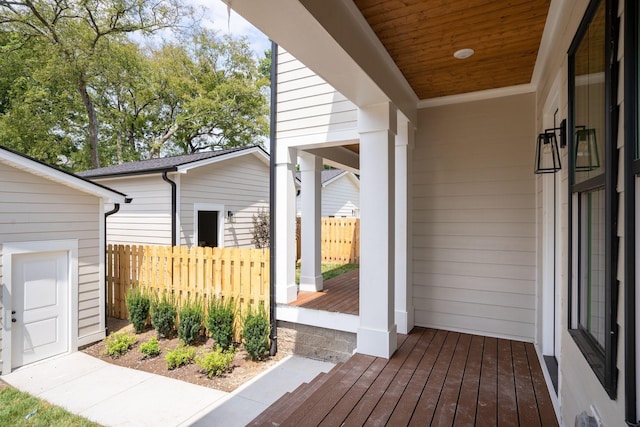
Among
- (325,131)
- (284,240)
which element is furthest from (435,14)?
(284,240)

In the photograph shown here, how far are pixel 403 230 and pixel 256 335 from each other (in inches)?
91.1

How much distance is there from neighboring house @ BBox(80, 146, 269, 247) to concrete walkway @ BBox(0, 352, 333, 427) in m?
3.14

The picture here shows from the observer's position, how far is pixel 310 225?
5395mm

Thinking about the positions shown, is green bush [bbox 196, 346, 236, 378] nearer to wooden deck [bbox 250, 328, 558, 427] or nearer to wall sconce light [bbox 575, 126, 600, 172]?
wooden deck [bbox 250, 328, 558, 427]

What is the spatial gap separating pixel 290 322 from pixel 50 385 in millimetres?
2875

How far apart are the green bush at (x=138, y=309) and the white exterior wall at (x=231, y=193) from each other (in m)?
1.73

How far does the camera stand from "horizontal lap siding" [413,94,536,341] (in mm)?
3453

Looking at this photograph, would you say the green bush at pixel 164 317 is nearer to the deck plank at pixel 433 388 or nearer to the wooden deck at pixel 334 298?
the wooden deck at pixel 334 298

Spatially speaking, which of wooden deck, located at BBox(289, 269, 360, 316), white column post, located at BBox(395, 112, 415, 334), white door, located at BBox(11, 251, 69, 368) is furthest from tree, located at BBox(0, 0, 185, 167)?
white column post, located at BBox(395, 112, 415, 334)

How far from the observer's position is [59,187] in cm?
493

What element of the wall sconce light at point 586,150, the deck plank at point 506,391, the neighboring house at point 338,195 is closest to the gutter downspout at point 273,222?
the deck plank at point 506,391

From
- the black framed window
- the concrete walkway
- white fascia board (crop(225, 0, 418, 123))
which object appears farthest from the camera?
the concrete walkway

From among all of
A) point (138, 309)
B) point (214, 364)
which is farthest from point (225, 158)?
point (214, 364)

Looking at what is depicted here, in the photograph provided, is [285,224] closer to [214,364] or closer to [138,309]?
[214,364]
